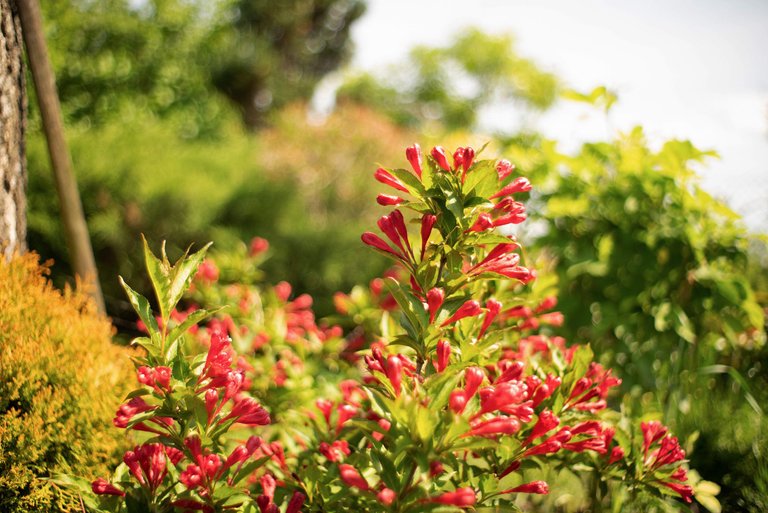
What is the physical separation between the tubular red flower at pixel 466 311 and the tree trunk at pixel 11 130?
1382 mm

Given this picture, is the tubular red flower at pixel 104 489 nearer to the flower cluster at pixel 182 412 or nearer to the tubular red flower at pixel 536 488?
the flower cluster at pixel 182 412

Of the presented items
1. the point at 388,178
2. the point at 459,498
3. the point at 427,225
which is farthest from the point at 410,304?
the point at 459,498

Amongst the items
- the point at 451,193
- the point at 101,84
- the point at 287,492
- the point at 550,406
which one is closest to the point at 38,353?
the point at 287,492

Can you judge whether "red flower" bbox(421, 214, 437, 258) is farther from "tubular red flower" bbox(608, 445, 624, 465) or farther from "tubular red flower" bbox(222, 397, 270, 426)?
"tubular red flower" bbox(608, 445, 624, 465)

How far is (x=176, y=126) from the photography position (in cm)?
831

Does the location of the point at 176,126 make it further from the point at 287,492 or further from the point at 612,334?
the point at 287,492

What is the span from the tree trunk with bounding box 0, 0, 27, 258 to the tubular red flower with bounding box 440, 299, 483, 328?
1382 millimetres

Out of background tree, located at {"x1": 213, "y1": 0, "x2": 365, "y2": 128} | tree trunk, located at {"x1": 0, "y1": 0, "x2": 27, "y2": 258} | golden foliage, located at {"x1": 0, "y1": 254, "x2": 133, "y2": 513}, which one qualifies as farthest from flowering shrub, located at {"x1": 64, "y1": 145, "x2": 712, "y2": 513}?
background tree, located at {"x1": 213, "y1": 0, "x2": 365, "y2": 128}

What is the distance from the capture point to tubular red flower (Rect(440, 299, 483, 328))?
1.18 metres

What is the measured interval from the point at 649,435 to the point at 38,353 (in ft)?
5.23

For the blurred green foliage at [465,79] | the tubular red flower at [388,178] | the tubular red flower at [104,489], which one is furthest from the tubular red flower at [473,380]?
the blurred green foliage at [465,79]

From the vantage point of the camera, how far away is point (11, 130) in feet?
6.15

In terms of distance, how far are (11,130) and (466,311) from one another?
5.23 ft

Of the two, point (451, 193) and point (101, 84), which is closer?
point (451, 193)
